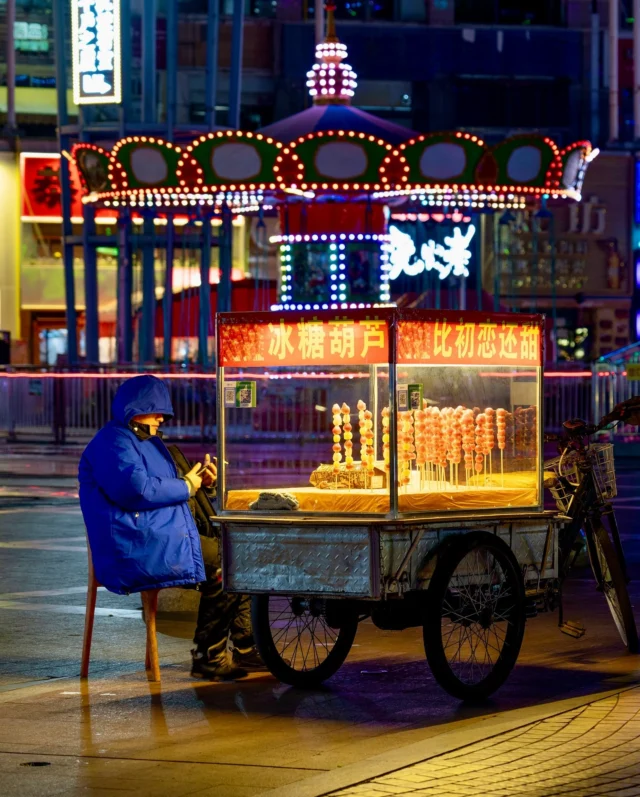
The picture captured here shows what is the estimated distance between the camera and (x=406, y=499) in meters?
8.10

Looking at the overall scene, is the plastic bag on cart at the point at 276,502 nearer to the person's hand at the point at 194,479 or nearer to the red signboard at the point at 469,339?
the person's hand at the point at 194,479

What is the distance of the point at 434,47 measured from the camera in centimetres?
4741

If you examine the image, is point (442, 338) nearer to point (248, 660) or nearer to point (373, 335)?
point (373, 335)

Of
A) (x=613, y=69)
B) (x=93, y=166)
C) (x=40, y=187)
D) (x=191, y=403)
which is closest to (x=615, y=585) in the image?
(x=93, y=166)

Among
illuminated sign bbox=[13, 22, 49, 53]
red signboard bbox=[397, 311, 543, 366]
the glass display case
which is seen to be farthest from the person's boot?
illuminated sign bbox=[13, 22, 49, 53]

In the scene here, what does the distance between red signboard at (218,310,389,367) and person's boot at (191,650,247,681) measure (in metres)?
1.54

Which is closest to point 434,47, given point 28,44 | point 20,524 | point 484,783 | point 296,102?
point 296,102

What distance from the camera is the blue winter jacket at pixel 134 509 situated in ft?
27.3

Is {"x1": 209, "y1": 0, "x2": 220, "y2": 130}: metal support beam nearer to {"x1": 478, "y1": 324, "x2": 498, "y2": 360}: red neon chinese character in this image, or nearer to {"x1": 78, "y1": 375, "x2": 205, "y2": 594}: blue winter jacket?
{"x1": 478, "y1": 324, "x2": 498, "y2": 360}: red neon chinese character

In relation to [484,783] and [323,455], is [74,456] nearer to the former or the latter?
[323,455]

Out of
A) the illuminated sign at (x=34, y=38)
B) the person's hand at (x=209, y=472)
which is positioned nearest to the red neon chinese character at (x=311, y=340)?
the person's hand at (x=209, y=472)

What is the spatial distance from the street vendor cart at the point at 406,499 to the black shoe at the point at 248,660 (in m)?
0.16

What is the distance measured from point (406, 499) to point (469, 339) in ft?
3.12

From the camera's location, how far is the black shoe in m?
8.95
